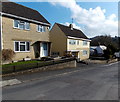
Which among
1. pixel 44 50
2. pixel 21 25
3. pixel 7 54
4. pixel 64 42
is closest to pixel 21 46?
pixel 7 54

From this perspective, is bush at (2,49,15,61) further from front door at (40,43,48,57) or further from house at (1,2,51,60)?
front door at (40,43,48,57)

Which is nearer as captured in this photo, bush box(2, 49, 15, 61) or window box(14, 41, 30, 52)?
bush box(2, 49, 15, 61)

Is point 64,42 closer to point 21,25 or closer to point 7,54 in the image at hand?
point 21,25

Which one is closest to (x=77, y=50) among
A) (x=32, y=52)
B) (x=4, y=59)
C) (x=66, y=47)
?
(x=66, y=47)

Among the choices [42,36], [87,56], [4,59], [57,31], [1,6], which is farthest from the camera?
[87,56]

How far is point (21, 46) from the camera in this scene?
16.2 meters

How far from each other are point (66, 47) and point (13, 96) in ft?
67.4

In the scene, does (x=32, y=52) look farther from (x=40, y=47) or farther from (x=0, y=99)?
(x=0, y=99)

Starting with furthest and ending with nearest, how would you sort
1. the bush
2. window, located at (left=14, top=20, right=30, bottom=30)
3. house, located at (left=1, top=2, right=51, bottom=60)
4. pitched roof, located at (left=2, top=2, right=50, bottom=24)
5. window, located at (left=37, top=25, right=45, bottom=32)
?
window, located at (left=37, top=25, right=45, bottom=32) < window, located at (left=14, top=20, right=30, bottom=30) < pitched roof, located at (left=2, top=2, right=50, bottom=24) < house, located at (left=1, top=2, right=51, bottom=60) < the bush

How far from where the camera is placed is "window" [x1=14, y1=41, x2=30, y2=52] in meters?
15.6

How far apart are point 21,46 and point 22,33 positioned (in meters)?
1.92

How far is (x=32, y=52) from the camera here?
17672mm

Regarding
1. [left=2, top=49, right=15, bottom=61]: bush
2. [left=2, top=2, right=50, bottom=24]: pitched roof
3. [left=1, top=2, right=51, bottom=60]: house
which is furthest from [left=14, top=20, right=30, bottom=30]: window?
[left=2, top=49, right=15, bottom=61]: bush

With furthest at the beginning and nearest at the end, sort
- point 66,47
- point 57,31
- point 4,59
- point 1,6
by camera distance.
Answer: point 57,31 < point 66,47 < point 1,6 < point 4,59
